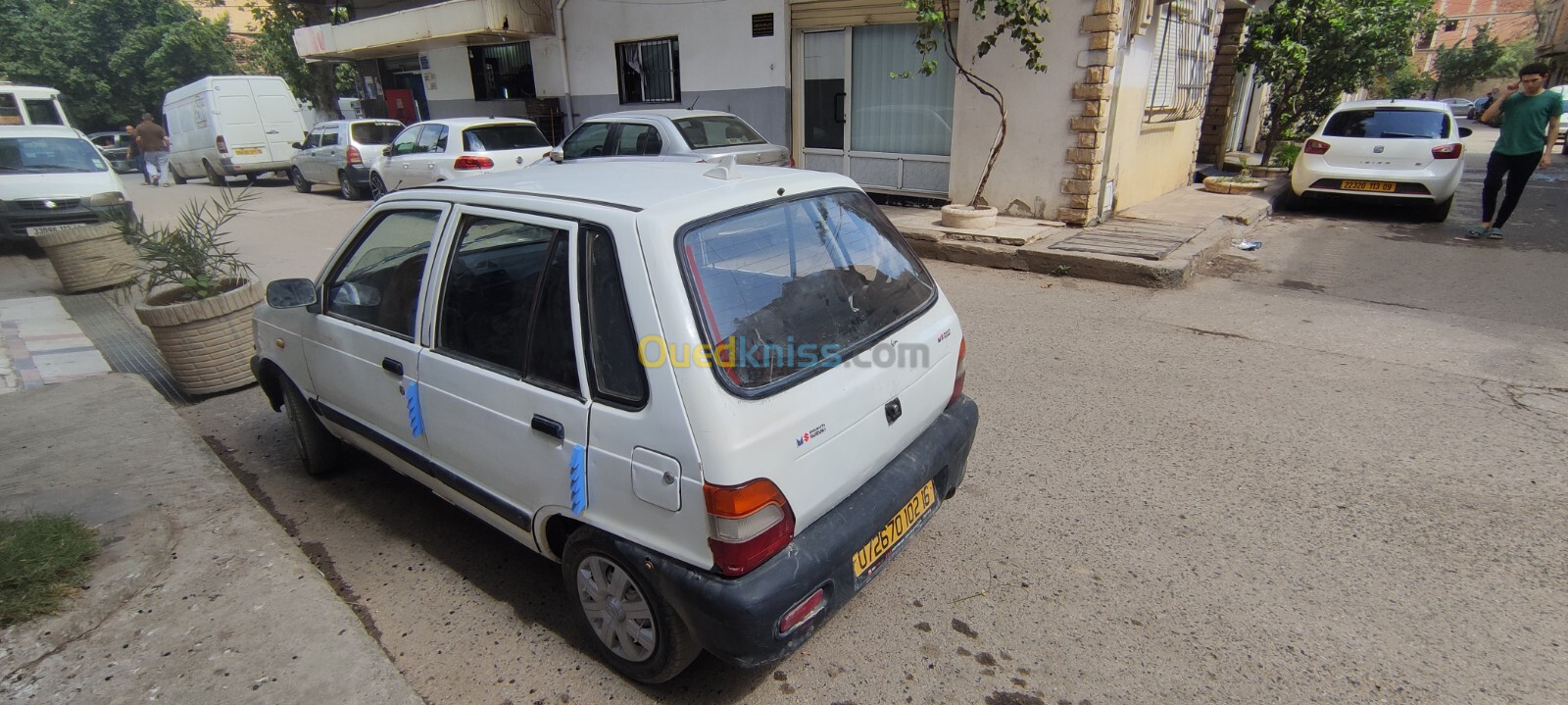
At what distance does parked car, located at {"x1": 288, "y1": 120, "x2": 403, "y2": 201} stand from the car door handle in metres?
14.9

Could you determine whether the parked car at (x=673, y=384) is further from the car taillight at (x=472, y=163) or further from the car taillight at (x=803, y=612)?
the car taillight at (x=472, y=163)

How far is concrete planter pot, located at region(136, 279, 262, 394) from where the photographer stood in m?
4.75

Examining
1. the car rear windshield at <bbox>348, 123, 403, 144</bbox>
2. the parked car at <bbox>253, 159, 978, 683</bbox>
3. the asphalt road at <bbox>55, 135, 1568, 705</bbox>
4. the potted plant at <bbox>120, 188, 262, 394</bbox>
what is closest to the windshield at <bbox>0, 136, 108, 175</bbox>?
the car rear windshield at <bbox>348, 123, 403, 144</bbox>

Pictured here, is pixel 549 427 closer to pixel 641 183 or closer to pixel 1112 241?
pixel 641 183

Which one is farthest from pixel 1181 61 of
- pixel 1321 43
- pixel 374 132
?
pixel 374 132

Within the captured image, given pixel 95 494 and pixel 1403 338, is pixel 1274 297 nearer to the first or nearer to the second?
pixel 1403 338

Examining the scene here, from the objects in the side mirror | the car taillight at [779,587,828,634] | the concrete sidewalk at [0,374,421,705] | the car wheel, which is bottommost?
the concrete sidewalk at [0,374,421,705]

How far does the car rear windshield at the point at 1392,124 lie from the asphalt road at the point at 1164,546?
460cm

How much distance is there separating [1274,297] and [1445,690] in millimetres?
5101

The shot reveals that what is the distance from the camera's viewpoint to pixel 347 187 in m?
15.1

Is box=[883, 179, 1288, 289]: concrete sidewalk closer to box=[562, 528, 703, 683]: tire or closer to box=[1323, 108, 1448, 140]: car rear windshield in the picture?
box=[1323, 108, 1448, 140]: car rear windshield

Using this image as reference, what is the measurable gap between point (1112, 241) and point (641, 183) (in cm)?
683

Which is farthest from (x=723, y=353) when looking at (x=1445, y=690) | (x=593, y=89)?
(x=593, y=89)

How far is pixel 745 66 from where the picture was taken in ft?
39.8
